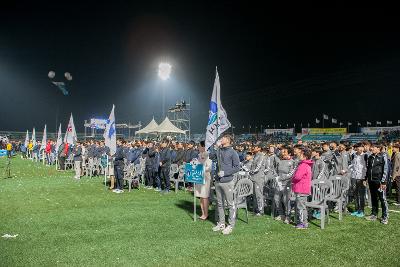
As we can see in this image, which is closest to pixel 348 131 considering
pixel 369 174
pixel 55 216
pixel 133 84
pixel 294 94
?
pixel 294 94

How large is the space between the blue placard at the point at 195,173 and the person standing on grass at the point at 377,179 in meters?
4.53

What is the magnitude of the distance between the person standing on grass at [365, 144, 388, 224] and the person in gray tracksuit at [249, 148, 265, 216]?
9.26ft

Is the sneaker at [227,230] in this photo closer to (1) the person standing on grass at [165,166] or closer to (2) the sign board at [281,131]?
(1) the person standing on grass at [165,166]

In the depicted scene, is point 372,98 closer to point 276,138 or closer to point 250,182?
point 276,138

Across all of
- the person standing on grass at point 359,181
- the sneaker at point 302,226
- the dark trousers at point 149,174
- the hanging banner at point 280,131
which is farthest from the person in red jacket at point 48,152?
the hanging banner at point 280,131

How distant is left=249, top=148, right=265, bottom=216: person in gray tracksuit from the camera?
1079 centimetres

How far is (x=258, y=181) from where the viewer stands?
1091cm

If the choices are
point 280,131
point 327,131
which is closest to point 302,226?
point 327,131

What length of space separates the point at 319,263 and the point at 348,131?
46.8m

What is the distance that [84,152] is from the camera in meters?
23.0

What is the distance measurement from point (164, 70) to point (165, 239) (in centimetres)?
3828

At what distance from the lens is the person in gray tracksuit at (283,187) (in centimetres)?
1012

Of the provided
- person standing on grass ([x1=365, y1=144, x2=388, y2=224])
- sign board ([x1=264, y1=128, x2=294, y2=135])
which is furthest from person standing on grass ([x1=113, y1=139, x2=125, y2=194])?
sign board ([x1=264, y1=128, x2=294, y2=135])

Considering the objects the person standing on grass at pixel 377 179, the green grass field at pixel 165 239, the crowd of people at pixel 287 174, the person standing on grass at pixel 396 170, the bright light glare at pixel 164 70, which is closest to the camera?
the green grass field at pixel 165 239
